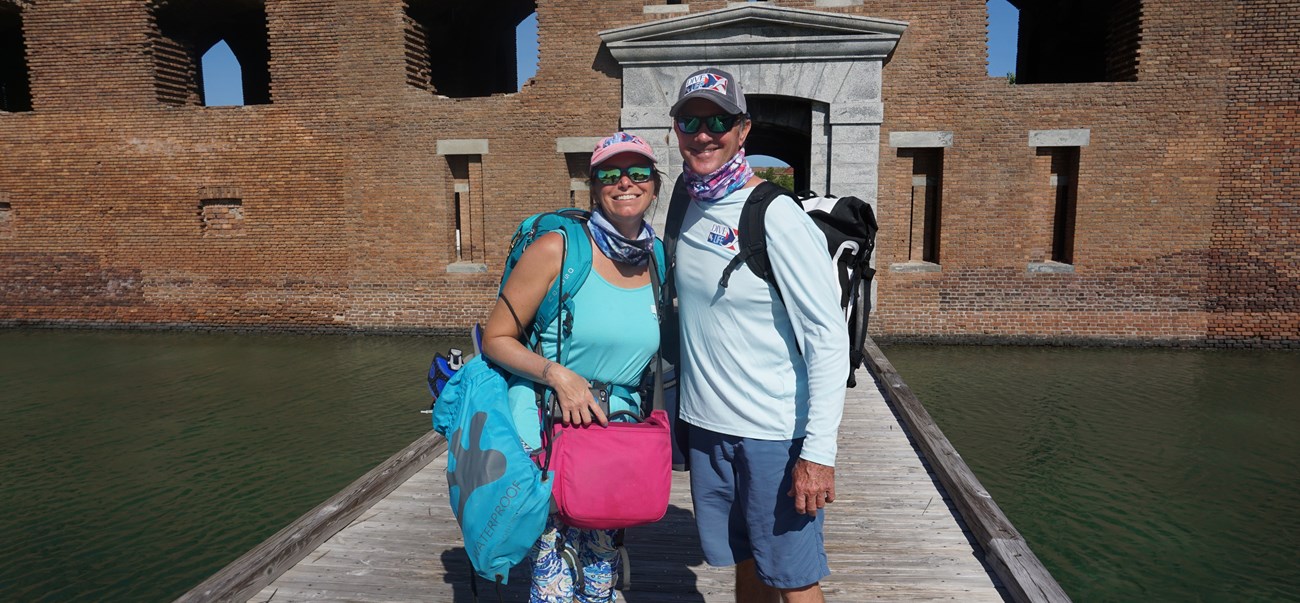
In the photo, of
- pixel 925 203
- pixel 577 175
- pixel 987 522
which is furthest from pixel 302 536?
pixel 925 203

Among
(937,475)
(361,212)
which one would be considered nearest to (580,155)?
(361,212)

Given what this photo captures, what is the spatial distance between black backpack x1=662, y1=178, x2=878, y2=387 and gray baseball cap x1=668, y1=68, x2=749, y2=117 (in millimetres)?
236

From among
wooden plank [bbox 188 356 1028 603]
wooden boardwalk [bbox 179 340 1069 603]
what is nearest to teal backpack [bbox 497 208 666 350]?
wooden boardwalk [bbox 179 340 1069 603]

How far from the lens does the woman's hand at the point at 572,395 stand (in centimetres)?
200

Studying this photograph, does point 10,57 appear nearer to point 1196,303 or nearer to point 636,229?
point 636,229

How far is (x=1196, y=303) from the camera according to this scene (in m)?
10.6

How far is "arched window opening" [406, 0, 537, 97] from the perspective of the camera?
40.3 feet

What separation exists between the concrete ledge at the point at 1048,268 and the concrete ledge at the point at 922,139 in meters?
2.29

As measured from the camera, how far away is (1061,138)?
10523 mm

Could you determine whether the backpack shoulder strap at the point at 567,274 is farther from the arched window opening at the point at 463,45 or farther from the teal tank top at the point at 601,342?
the arched window opening at the point at 463,45

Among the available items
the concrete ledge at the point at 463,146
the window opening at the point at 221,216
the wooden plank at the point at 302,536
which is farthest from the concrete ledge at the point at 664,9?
the wooden plank at the point at 302,536

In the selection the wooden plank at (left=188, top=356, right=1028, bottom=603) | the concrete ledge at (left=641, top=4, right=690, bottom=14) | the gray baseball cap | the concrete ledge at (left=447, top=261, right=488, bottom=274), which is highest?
the concrete ledge at (left=641, top=4, right=690, bottom=14)

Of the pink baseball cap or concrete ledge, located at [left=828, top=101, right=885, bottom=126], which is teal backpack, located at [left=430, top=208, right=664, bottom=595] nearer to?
the pink baseball cap

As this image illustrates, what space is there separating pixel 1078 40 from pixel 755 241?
14872mm
